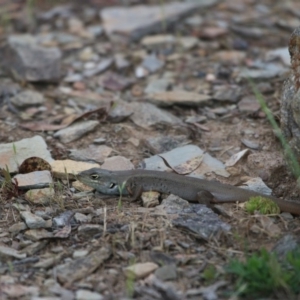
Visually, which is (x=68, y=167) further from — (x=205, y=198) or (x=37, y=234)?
(x=205, y=198)

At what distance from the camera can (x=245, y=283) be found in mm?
4633

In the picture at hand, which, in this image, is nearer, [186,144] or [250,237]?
[250,237]

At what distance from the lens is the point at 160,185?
628 centimetres

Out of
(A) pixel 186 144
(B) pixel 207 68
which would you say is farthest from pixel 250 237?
(B) pixel 207 68

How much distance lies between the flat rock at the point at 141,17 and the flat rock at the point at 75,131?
2.90m

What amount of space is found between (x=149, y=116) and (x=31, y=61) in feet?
6.97

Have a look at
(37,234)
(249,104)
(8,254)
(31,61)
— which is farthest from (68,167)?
(31,61)

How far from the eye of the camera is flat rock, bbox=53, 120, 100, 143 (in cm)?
745

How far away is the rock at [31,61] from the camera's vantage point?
9008mm

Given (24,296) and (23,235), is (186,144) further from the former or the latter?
(24,296)

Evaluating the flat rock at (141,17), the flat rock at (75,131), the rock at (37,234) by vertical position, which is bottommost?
the flat rock at (75,131)

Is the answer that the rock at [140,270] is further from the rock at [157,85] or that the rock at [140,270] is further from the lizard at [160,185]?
the rock at [157,85]

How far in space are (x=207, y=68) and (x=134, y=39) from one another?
1400 mm

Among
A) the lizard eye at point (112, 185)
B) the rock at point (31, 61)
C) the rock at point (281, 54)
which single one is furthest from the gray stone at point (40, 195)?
the rock at point (281, 54)
